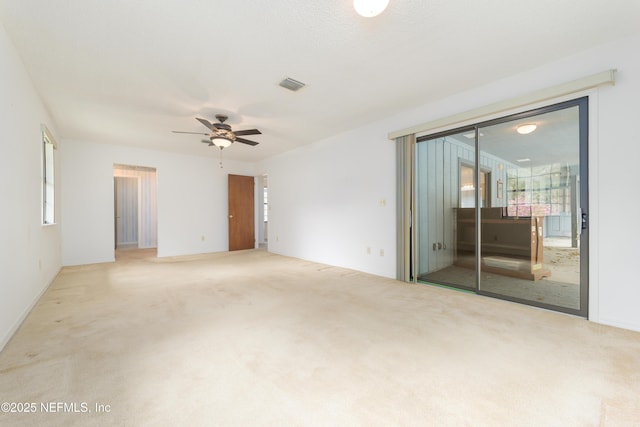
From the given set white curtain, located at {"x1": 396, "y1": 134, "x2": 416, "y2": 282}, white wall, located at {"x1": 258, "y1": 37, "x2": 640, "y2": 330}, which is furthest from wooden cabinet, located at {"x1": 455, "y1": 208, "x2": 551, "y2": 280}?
white curtain, located at {"x1": 396, "y1": 134, "x2": 416, "y2": 282}

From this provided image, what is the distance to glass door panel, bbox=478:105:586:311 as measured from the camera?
9.64 ft

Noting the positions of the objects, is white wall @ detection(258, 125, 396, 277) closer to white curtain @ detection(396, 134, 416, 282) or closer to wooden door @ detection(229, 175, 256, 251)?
white curtain @ detection(396, 134, 416, 282)

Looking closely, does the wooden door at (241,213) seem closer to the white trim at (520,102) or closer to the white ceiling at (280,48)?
the white ceiling at (280,48)

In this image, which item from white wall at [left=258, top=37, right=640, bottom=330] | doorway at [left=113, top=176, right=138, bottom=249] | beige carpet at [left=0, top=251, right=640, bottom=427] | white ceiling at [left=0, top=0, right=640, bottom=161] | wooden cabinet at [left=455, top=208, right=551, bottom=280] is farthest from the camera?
doorway at [left=113, top=176, right=138, bottom=249]

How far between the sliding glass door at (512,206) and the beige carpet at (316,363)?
67 cm

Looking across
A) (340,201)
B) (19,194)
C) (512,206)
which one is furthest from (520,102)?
(19,194)

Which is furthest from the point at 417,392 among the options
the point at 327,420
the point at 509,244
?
the point at 509,244

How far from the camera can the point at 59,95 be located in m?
3.58

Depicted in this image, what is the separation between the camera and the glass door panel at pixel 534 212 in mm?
2938

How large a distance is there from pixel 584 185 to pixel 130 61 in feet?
→ 15.9

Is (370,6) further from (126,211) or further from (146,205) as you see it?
(126,211)

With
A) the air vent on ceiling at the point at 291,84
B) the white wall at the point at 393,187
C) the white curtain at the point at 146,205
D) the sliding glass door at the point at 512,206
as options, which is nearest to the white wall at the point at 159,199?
the white wall at the point at 393,187

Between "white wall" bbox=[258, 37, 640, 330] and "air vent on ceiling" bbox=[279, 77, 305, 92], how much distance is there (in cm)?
151

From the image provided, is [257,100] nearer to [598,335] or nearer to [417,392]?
[417,392]
